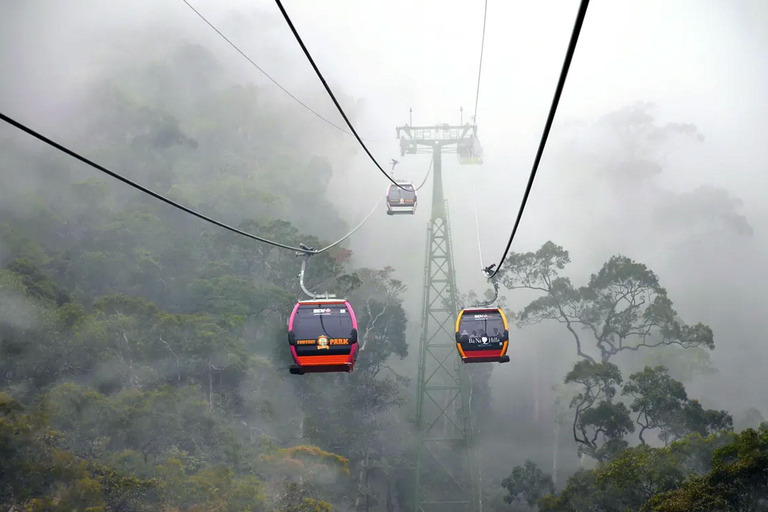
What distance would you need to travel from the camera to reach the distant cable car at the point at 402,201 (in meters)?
30.2

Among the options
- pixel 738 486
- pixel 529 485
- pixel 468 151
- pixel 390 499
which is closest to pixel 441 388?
pixel 529 485

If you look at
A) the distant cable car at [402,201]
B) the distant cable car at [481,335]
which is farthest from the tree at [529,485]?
the distant cable car at [481,335]

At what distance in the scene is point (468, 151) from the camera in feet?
148

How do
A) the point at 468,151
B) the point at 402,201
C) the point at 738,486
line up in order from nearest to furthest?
1. the point at 738,486
2. the point at 402,201
3. the point at 468,151

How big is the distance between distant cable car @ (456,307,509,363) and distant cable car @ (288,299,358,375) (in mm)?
3754

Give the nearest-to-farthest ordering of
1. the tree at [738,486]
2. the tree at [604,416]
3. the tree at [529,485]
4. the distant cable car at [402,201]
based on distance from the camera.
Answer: the tree at [738,486], the distant cable car at [402,201], the tree at [604,416], the tree at [529,485]

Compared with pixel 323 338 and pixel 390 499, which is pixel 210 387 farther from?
pixel 323 338

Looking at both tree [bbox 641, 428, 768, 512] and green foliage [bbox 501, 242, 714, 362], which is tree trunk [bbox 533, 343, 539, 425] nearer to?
green foliage [bbox 501, 242, 714, 362]

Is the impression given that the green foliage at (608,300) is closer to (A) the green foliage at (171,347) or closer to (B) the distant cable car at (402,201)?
(A) the green foliage at (171,347)

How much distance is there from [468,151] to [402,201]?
16066 millimetres

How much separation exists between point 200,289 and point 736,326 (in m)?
48.4

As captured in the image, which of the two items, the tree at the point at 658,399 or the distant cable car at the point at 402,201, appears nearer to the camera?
the distant cable car at the point at 402,201

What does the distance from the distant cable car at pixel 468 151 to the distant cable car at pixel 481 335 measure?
90.0 ft

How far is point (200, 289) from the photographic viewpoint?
47.5 m
